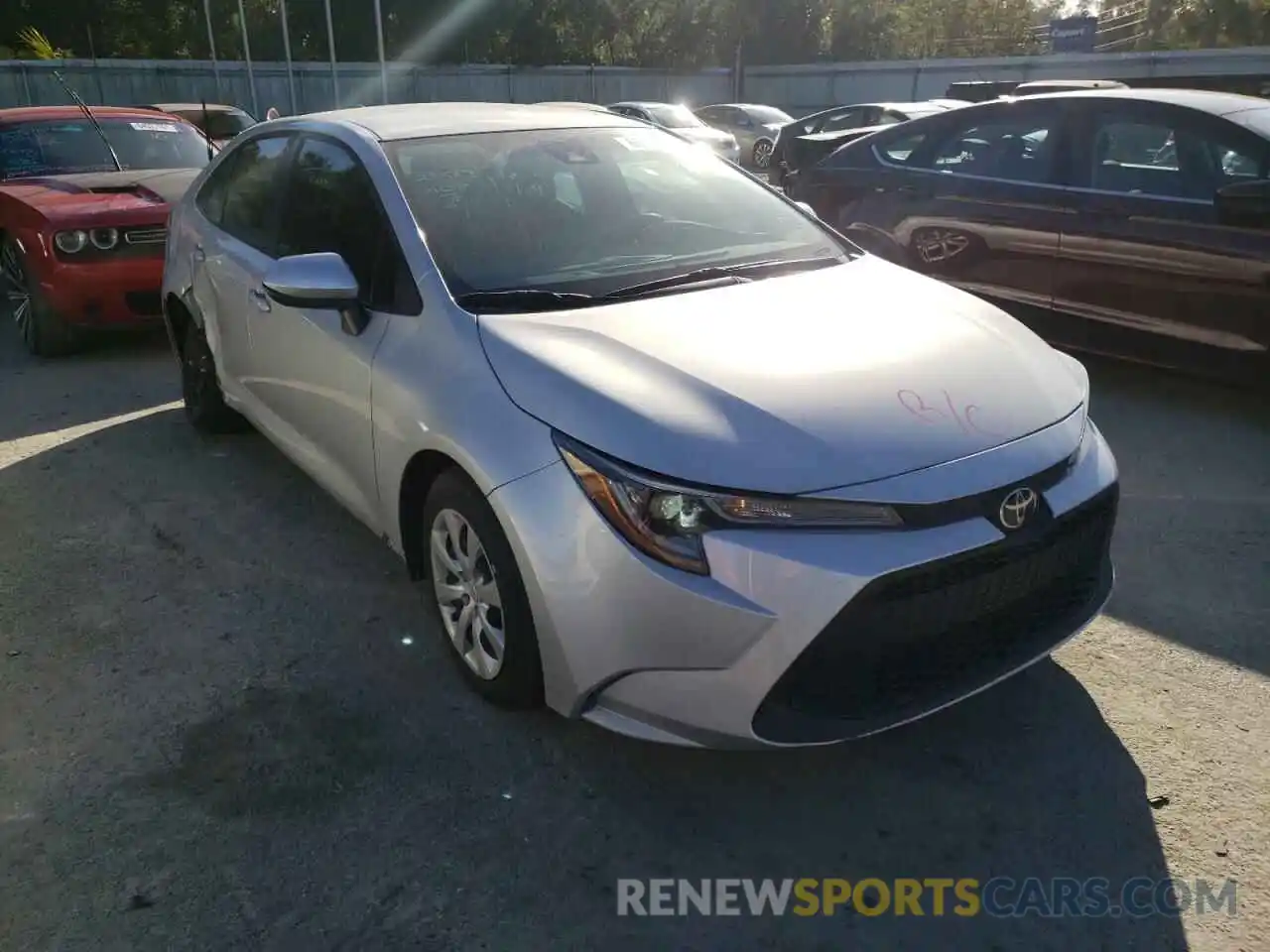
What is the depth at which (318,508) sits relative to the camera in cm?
436

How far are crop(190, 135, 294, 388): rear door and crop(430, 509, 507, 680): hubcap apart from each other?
5.43ft

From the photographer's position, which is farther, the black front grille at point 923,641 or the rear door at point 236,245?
the rear door at point 236,245

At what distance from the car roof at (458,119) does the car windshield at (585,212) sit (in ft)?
0.21

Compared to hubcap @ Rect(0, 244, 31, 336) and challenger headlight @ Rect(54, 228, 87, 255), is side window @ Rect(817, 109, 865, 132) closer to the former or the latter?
hubcap @ Rect(0, 244, 31, 336)

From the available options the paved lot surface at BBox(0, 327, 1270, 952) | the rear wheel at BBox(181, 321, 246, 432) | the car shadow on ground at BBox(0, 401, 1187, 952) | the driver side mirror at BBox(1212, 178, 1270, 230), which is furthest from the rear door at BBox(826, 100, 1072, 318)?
the rear wheel at BBox(181, 321, 246, 432)

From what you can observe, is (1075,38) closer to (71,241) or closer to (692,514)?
(71,241)

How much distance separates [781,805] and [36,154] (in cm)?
744

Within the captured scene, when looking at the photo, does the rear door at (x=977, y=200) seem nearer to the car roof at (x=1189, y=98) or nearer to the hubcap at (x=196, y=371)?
the car roof at (x=1189, y=98)

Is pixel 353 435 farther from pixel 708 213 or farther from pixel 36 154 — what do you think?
pixel 36 154

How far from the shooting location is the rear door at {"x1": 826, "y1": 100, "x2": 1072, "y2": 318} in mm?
5715

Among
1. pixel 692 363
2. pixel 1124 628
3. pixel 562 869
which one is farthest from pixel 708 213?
pixel 562 869

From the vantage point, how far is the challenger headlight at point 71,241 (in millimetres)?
6203

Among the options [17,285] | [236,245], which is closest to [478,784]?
[236,245]

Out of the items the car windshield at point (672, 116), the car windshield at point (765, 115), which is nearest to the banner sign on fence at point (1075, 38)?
the car windshield at point (765, 115)
